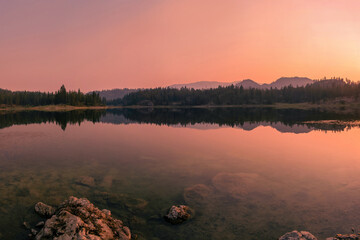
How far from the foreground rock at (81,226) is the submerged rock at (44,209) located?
233 centimetres

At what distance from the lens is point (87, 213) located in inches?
430

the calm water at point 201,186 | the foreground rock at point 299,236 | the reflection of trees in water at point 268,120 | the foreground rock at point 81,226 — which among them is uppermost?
the reflection of trees in water at point 268,120

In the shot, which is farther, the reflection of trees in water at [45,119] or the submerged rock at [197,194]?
A: the reflection of trees in water at [45,119]

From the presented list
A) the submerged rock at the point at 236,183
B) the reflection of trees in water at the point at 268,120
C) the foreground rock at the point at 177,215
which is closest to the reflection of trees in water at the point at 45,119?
the reflection of trees in water at the point at 268,120

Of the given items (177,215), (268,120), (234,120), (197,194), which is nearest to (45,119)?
(234,120)

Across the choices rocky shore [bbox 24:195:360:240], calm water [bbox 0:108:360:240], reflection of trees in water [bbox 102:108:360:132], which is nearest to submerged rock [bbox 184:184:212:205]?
calm water [bbox 0:108:360:240]

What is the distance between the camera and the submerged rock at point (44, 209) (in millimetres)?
12948

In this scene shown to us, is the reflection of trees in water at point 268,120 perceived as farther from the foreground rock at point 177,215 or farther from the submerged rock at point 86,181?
the foreground rock at point 177,215

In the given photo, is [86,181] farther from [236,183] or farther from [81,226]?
[236,183]

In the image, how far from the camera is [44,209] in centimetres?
1317

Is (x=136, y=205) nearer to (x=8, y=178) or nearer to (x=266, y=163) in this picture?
(x=8, y=178)

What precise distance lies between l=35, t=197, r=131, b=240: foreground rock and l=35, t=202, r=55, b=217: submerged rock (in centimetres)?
233

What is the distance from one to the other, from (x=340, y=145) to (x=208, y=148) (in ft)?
68.4

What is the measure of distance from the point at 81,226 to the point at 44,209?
5.43 m
